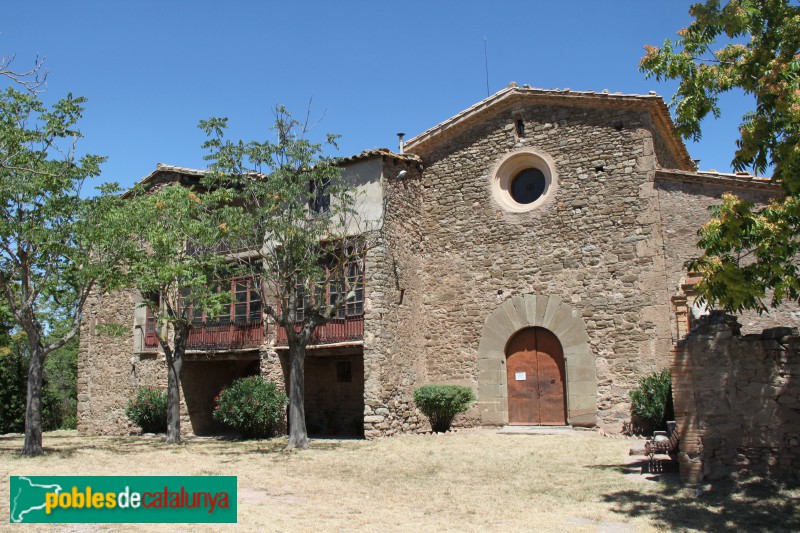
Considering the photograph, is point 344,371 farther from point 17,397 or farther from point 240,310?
point 17,397

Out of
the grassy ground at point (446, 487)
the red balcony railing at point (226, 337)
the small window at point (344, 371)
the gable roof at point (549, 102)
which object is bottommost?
the grassy ground at point (446, 487)

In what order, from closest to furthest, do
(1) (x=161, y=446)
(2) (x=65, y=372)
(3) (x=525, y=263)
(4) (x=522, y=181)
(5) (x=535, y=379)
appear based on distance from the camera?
1. (1) (x=161, y=446)
2. (5) (x=535, y=379)
3. (3) (x=525, y=263)
4. (4) (x=522, y=181)
5. (2) (x=65, y=372)

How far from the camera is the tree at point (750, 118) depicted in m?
7.47

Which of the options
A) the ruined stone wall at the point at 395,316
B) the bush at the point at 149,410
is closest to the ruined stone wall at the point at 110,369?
the bush at the point at 149,410

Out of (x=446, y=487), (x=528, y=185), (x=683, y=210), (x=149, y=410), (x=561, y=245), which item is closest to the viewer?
(x=446, y=487)

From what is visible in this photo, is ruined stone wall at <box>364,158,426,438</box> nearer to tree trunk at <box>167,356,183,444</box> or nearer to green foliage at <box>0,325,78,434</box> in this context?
tree trunk at <box>167,356,183,444</box>

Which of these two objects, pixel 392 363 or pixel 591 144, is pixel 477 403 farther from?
pixel 591 144

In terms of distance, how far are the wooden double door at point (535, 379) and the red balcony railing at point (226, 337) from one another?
21.6ft

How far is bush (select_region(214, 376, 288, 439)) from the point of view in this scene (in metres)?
16.4

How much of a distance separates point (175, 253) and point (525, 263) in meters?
7.88

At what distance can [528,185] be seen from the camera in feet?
55.3

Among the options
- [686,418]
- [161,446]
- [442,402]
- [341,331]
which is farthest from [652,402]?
[161,446]

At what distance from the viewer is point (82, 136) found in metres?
13.6

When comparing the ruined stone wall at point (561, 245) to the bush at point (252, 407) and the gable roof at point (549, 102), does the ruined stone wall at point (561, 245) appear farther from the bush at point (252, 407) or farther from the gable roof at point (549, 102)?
the bush at point (252, 407)
